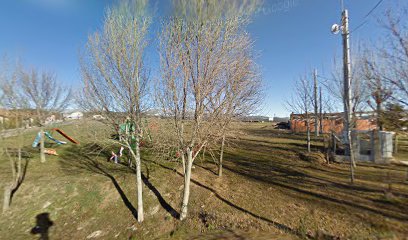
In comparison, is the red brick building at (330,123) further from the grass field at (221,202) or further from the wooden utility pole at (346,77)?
the grass field at (221,202)

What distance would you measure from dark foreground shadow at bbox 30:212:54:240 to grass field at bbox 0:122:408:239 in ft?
0.41

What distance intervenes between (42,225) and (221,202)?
587 centimetres

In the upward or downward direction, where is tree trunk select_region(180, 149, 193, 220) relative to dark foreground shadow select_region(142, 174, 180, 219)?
upward

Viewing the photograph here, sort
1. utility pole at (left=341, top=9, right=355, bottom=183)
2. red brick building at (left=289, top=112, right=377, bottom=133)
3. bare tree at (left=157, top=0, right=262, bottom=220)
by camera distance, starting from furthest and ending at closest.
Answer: red brick building at (left=289, top=112, right=377, bottom=133)
utility pole at (left=341, top=9, right=355, bottom=183)
bare tree at (left=157, top=0, right=262, bottom=220)

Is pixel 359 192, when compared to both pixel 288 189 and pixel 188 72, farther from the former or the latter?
pixel 188 72

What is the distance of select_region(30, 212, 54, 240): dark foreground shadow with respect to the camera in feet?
19.4

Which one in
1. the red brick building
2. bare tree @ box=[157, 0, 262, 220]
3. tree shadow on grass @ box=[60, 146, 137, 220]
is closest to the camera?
bare tree @ box=[157, 0, 262, 220]

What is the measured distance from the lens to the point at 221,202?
6.52 metres

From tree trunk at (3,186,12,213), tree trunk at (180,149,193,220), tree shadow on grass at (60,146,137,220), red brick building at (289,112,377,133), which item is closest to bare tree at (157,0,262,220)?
tree trunk at (180,149,193,220)

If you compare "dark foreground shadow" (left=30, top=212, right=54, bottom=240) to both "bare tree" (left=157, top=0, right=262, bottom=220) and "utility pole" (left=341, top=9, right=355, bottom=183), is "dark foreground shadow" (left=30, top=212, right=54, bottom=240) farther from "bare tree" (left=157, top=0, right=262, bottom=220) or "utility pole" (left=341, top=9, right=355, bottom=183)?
"utility pole" (left=341, top=9, right=355, bottom=183)

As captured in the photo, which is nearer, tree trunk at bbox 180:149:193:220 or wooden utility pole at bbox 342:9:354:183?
tree trunk at bbox 180:149:193:220

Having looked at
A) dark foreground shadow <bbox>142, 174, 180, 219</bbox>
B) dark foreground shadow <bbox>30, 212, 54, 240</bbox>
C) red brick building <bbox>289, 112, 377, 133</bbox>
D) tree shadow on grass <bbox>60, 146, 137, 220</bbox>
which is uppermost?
red brick building <bbox>289, 112, 377, 133</bbox>

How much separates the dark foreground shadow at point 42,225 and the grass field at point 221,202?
124 millimetres

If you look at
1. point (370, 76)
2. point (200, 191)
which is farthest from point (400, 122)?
point (200, 191)
